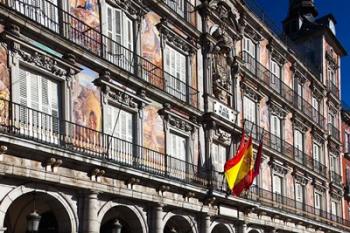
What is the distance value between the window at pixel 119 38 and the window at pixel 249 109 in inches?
355

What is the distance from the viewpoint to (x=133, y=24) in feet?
69.2

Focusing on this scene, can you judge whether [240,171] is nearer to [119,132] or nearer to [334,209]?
[119,132]

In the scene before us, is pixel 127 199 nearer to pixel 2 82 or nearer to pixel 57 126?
pixel 57 126

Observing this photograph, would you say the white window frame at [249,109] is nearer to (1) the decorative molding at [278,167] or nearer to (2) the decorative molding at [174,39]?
(1) the decorative molding at [278,167]

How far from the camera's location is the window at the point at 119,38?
64.2ft

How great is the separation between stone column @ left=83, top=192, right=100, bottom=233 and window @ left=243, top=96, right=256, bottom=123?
12349mm

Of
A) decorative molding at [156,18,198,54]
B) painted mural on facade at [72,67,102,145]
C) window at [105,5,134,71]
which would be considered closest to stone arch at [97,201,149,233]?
Result: painted mural on facade at [72,67,102,145]

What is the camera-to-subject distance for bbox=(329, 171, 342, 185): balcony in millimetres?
39625

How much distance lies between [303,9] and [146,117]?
86.7ft

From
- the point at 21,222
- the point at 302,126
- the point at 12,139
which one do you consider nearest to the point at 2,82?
the point at 12,139

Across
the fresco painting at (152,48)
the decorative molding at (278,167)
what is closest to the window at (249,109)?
the decorative molding at (278,167)

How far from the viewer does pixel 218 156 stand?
25625mm

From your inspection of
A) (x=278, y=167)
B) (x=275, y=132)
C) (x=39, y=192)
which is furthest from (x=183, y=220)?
(x=275, y=132)

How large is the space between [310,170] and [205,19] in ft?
43.6
